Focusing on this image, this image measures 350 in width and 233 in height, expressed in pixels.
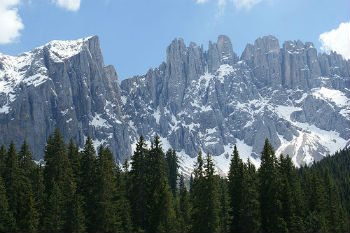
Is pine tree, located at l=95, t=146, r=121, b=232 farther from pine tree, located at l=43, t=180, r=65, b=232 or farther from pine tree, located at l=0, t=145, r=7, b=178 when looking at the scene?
pine tree, located at l=0, t=145, r=7, b=178

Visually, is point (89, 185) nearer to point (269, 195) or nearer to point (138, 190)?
point (138, 190)

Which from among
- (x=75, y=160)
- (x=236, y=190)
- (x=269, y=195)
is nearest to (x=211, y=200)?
(x=236, y=190)

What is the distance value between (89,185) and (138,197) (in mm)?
6921

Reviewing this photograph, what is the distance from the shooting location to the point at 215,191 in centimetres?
5756

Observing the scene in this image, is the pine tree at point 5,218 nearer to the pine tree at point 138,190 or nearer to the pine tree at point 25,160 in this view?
the pine tree at point 25,160

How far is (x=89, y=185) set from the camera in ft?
200

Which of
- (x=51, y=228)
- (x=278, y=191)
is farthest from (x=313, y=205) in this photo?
(x=51, y=228)

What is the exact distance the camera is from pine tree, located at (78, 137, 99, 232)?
56500 mm

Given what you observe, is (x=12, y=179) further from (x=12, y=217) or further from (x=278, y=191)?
(x=278, y=191)

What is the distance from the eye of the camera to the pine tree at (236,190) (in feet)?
201

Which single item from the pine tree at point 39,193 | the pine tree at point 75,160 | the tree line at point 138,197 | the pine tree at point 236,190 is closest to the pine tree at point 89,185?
the tree line at point 138,197

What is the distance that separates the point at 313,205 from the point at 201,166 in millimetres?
22824

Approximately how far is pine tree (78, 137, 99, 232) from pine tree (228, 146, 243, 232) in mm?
18940

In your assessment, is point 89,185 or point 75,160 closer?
point 89,185
